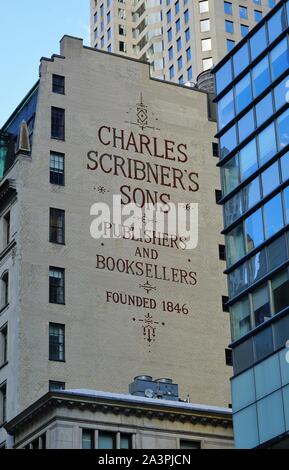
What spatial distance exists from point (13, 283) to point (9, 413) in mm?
8807

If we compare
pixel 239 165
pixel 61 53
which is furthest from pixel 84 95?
pixel 239 165

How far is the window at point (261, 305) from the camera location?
48.1 metres

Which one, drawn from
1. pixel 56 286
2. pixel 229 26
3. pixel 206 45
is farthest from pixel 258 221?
pixel 229 26

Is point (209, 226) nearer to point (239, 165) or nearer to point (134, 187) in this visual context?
point (134, 187)

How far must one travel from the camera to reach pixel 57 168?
78938 millimetres

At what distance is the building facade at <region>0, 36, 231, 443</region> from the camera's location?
241 ft

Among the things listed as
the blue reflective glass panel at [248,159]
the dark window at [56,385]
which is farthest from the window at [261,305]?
the dark window at [56,385]

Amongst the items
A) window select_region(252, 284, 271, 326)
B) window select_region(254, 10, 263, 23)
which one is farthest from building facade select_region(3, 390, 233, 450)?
window select_region(254, 10, 263, 23)

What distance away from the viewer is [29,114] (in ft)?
268

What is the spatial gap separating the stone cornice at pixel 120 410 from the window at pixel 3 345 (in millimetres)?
7074

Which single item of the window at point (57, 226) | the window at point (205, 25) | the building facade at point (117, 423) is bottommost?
the building facade at point (117, 423)

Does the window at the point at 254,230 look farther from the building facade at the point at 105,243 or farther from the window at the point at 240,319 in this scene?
the building facade at the point at 105,243

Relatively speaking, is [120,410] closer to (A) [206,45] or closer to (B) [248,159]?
(B) [248,159]

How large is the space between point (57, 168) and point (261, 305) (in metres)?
33.1
